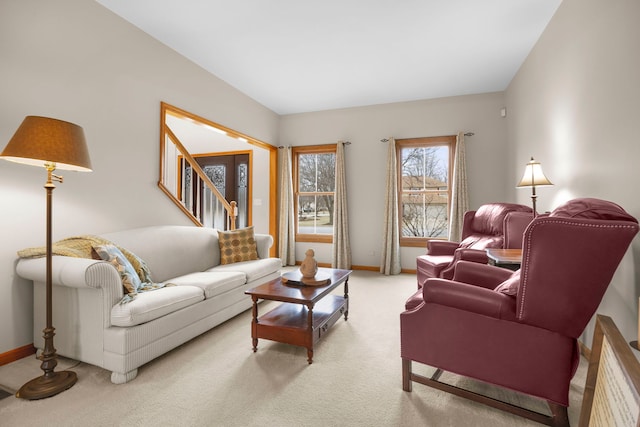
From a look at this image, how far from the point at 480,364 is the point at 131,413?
1857mm

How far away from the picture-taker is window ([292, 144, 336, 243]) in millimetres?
5914

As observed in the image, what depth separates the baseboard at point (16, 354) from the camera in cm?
221

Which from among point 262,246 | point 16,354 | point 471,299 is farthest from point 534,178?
point 16,354

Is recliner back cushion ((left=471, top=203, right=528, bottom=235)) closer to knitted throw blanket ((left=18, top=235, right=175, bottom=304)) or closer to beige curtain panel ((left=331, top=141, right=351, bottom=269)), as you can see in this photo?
beige curtain panel ((left=331, top=141, right=351, bottom=269))

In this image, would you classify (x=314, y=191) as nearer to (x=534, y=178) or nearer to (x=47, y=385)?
(x=534, y=178)

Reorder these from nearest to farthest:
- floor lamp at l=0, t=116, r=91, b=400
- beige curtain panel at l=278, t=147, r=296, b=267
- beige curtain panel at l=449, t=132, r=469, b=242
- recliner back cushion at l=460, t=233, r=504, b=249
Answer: floor lamp at l=0, t=116, r=91, b=400, recliner back cushion at l=460, t=233, r=504, b=249, beige curtain panel at l=449, t=132, r=469, b=242, beige curtain panel at l=278, t=147, r=296, b=267

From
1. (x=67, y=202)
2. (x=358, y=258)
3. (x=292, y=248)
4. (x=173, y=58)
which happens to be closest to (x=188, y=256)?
(x=67, y=202)

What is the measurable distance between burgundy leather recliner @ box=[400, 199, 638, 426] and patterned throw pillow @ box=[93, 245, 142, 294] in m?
1.99

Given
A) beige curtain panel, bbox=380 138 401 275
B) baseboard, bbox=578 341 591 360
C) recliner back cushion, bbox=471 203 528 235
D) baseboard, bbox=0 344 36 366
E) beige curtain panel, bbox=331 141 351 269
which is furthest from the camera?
beige curtain panel, bbox=331 141 351 269

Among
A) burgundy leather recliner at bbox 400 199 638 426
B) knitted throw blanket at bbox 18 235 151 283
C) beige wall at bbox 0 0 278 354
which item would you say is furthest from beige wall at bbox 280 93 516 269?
burgundy leather recliner at bbox 400 199 638 426

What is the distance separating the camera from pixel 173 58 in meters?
3.61

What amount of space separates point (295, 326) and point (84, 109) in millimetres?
2588

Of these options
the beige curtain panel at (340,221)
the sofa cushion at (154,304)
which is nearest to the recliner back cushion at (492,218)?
the beige curtain panel at (340,221)

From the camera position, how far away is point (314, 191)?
6035 millimetres
